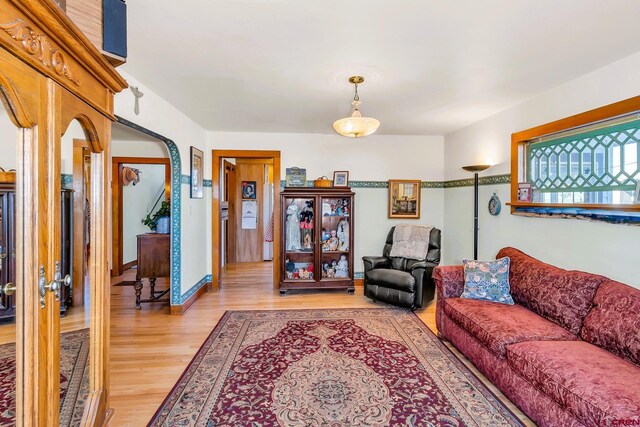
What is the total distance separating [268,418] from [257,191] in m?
5.23

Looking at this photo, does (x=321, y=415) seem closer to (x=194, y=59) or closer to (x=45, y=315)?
(x=45, y=315)

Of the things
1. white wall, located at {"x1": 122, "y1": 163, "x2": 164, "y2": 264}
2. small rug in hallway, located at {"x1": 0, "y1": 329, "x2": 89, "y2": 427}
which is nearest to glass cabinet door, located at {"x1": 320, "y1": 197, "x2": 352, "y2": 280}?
white wall, located at {"x1": 122, "y1": 163, "x2": 164, "y2": 264}

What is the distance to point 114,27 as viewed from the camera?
4.89 ft

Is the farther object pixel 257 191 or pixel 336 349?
pixel 257 191

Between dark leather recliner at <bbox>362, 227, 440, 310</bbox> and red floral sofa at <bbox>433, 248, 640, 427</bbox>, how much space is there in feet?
2.74

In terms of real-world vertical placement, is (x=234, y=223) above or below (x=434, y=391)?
above

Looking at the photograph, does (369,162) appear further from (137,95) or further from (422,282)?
(137,95)

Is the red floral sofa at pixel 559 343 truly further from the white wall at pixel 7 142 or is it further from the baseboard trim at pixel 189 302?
the baseboard trim at pixel 189 302

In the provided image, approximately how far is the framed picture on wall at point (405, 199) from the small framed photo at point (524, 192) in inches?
68.9

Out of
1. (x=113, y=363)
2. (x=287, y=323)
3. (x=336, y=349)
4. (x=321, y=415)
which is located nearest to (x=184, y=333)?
(x=113, y=363)

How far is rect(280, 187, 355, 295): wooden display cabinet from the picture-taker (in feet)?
15.1

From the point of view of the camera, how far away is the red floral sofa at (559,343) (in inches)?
63.4

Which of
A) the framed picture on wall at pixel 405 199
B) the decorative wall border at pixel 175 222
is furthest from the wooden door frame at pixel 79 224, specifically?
the framed picture on wall at pixel 405 199

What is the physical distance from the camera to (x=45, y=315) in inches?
39.6
